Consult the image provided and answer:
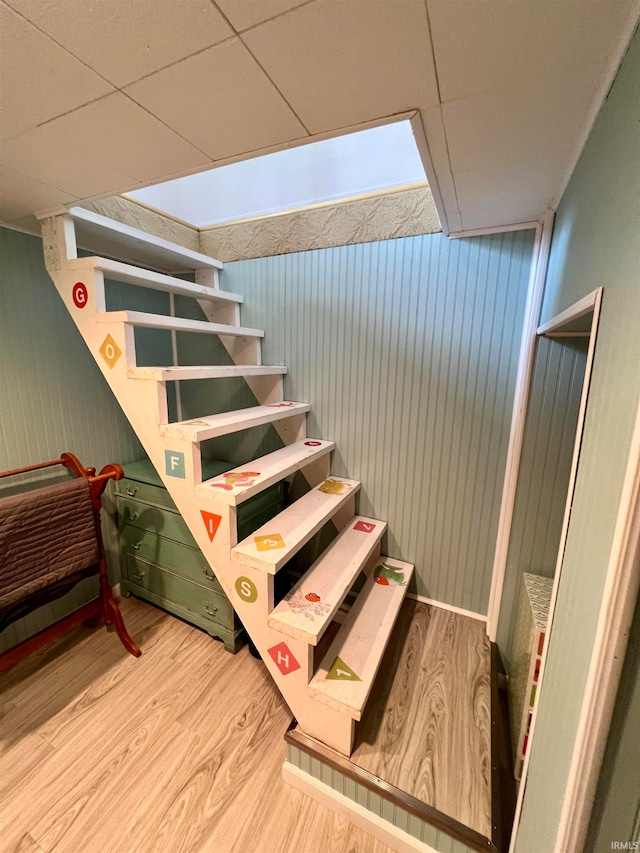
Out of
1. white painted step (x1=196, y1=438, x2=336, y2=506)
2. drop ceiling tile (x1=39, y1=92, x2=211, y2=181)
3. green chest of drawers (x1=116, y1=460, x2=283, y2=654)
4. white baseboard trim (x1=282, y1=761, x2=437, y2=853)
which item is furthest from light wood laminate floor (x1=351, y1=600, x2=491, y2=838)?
drop ceiling tile (x1=39, y1=92, x2=211, y2=181)

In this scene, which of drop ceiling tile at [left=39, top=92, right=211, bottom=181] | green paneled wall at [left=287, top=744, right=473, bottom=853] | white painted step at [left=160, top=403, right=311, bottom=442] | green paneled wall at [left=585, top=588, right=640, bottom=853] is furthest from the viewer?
white painted step at [left=160, top=403, right=311, bottom=442]

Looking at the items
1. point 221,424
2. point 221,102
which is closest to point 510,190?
point 221,102

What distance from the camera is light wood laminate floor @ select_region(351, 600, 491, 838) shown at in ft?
3.37

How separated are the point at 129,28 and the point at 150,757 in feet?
6.52

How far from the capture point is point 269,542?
1.20 m

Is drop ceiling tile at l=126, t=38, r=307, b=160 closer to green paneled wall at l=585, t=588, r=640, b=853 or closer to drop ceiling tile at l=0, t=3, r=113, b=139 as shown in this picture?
drop ceiling tile at l=0, t=3, r=113, b=139

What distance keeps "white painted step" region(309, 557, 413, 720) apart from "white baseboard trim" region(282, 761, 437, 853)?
32cm

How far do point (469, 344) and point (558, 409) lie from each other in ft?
1.41

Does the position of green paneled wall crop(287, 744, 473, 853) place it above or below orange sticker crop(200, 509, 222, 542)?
below

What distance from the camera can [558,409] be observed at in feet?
4.39

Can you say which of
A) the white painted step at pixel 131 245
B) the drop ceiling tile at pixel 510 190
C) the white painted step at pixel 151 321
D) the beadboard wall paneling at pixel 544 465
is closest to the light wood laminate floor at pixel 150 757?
the beadboard wall paneling at pixel 544 465

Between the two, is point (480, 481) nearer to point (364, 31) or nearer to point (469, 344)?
point (469, 344)

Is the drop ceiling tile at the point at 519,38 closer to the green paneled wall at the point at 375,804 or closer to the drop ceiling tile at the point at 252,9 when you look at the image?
the drop ceiling tile at the point at 252,9

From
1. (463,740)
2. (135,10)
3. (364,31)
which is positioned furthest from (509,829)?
(135,10)
